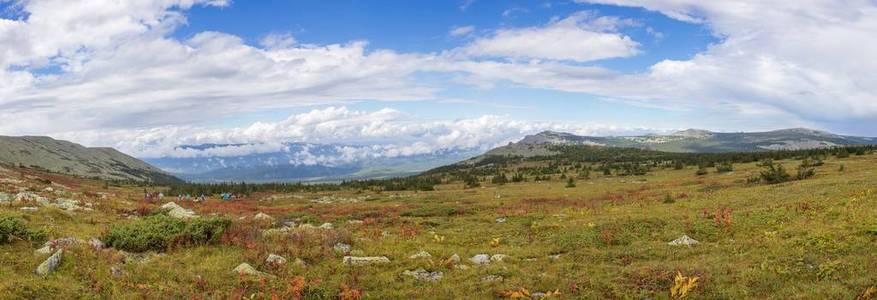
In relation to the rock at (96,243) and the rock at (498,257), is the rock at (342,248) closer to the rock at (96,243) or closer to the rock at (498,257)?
the rock at (498,257)

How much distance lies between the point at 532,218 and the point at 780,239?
49.8 feet

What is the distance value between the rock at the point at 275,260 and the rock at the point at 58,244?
6531 millimetres

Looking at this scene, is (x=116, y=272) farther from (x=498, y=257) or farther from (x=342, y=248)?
(x=498, y=257)

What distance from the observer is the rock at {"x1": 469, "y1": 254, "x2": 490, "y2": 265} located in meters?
20.0

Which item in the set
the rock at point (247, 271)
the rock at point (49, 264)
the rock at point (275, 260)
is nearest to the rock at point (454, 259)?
the rock at point (275, 260)

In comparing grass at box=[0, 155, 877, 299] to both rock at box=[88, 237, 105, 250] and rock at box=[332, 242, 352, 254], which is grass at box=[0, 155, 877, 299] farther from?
rock at box=[88, 237, 105, 250]

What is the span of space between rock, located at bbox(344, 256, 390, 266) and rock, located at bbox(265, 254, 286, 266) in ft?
7.45

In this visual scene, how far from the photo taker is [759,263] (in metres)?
17.2

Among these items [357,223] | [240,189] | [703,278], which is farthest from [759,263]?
[240,189]

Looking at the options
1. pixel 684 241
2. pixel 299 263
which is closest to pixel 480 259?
pixel 299 263

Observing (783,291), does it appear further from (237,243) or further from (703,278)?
(237,243)

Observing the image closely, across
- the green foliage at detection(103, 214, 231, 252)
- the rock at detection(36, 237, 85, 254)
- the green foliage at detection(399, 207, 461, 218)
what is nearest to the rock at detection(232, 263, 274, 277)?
the green foliage at detection(103, 214, 231, 252)

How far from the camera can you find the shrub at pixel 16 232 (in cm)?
1791

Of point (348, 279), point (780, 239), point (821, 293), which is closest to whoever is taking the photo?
point (821, 293)
